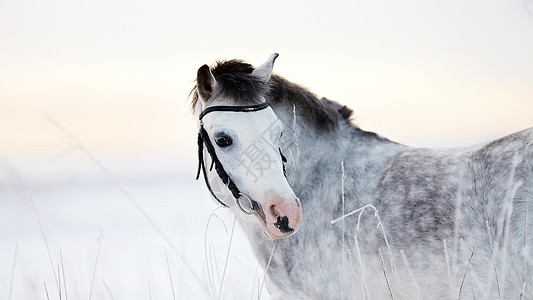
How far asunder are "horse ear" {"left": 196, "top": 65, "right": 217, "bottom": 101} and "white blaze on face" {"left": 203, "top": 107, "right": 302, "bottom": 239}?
0.22m

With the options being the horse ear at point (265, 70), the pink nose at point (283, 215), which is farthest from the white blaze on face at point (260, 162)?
the horse ear at point (265, 70)

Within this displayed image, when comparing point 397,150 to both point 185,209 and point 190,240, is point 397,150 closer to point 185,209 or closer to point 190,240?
point 185,209

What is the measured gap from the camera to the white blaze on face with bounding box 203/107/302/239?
345 centimetres

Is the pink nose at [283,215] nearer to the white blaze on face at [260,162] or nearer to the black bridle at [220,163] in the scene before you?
the white blaze on face at [260,162]

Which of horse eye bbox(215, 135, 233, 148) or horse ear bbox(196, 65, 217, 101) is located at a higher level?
horse ear bbox(196, 65, 217, 101)

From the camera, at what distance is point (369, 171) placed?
4383 mm

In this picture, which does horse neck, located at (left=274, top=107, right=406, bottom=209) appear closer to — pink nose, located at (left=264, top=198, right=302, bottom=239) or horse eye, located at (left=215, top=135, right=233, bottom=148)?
horse eye, located at (left=215, top=135, right=233, bottom=148)

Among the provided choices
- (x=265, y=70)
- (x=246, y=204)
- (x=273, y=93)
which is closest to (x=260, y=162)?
(x=246, y=204)

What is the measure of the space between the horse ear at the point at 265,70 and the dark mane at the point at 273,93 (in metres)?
0.05

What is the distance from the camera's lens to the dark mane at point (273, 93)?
13.1ft

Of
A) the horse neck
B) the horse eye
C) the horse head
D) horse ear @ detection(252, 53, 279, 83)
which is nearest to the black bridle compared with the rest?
the horse head

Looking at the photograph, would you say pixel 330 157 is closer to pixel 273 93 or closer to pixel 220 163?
pixel 273 93

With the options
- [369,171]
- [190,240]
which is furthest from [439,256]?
[190,240]

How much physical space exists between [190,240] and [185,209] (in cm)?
749
